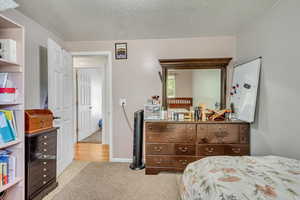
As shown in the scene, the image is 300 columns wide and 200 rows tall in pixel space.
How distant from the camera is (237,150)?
2387mm

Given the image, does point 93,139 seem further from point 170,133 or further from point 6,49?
point 6,49

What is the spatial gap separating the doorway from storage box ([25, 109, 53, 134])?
1439 mm

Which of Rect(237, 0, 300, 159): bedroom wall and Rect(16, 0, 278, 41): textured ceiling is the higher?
Rect(16, 0, 278, 41): textured ceiling

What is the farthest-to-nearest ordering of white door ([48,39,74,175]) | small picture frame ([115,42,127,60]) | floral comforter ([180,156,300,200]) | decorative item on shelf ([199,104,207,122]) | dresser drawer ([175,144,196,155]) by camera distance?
small picture frame ([115,42,127,60]), decorative item on shelf ([199,104,207,122]), dresser drawer ([175,144,196,155]), white door ([48,39,74,175]), floral comforter ([180,156,300,200])

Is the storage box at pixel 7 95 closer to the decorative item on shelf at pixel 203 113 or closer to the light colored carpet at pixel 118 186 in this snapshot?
the light colored carpet at pixel 118 186

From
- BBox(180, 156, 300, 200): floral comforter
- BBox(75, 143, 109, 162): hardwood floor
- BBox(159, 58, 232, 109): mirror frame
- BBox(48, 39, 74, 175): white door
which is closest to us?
BBox(180, 156, 300, 200): floral comforter

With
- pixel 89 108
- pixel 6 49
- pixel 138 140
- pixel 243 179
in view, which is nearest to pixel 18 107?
pixel 6 49

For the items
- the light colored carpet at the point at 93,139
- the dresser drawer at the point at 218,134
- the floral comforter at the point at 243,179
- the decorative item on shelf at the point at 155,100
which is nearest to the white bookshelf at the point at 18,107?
the floral comforter at the point at 243,179

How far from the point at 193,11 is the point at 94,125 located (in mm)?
4966

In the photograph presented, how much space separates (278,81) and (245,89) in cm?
56

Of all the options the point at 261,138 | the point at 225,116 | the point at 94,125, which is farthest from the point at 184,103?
the point at 94,125

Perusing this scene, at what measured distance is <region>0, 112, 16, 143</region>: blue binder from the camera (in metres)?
1.51

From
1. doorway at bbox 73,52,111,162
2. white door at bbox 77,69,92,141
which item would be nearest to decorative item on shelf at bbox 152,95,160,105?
doorway at bbox 73,52,111,162

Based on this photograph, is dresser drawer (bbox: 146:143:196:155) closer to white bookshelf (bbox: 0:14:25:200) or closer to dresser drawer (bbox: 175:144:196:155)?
dresser drawer (bbox: 175:144:196:155)
